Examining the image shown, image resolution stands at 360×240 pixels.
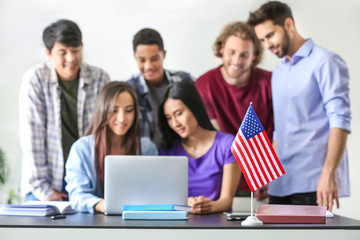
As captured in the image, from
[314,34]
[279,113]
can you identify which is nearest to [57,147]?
[279,113]

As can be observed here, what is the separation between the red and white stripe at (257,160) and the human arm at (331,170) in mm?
1288

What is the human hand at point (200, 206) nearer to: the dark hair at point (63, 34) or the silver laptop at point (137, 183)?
the silver laptop at point (137, 183)

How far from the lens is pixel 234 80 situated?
4230 mm

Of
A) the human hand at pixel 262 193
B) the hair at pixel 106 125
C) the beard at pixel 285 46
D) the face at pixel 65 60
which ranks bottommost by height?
the human hand at pixel 262 193

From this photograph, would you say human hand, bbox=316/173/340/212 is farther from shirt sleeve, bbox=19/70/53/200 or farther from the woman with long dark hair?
shirt sleeve, bbox=19/70/53/200

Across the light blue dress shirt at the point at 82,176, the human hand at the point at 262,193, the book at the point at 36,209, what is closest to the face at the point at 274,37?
the human hand at the point at 262,193

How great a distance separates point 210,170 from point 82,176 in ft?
2.90

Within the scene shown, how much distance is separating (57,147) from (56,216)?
162 centimetres

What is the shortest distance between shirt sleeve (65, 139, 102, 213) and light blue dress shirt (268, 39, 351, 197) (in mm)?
1461

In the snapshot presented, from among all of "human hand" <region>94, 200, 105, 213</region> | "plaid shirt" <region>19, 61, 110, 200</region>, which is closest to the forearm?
"human hand" <region>94, 200, 105, 213</region>

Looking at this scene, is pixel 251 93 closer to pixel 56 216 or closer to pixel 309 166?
pixel 309 166

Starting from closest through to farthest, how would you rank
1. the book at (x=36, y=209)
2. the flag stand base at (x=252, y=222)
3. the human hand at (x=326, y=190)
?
the flag stand base at (x=252, y=222) < the book at (x=36, y=209) < the human hand at (x=326, y=190)

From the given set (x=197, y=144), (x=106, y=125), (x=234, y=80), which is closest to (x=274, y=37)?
(x=234, y=80)

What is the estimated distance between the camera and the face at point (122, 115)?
3572mm
